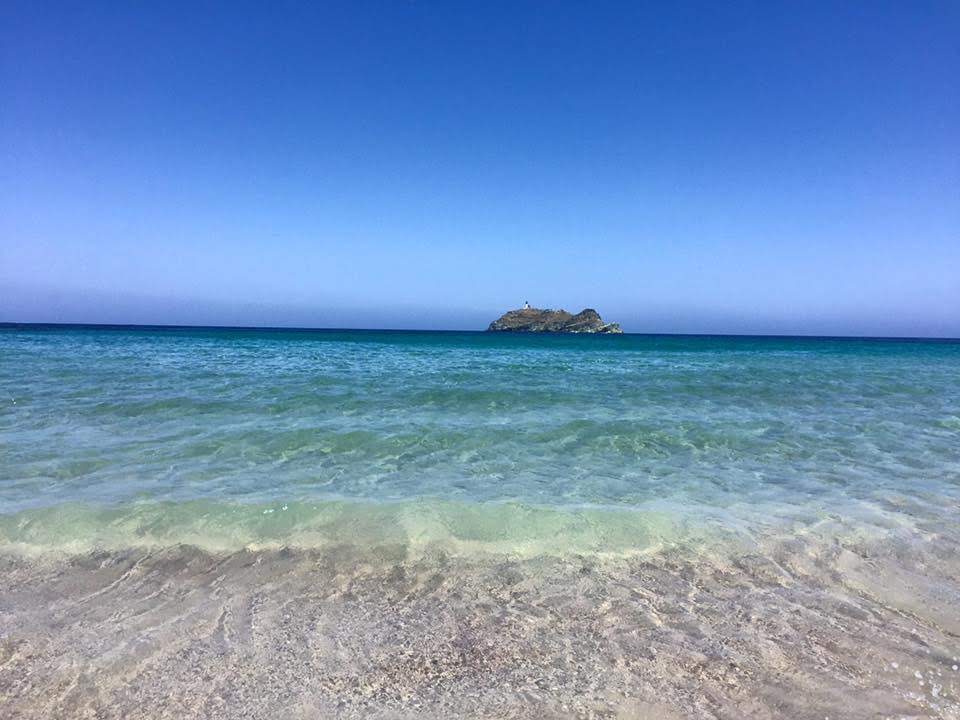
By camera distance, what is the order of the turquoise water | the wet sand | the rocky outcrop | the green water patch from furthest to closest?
1. the rocky outcrop
2. the turquoise water
3. the green water patch
4. the wet sand

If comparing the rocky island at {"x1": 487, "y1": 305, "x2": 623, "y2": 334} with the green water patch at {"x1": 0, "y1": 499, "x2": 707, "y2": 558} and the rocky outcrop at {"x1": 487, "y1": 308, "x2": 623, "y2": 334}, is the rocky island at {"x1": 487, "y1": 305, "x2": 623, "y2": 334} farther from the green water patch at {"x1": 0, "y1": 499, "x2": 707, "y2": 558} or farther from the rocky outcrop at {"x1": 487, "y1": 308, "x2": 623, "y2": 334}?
the green water patch at {"x1": 0, "y1": 499, "x2": 707, "y2": 558}

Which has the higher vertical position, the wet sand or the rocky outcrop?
the rocky outcrop

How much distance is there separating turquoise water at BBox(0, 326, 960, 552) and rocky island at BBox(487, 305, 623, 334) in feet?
346

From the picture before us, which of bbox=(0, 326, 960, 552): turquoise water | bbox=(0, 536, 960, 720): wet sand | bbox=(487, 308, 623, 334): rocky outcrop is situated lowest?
bbox=(0, 536, 960, 720): wet sand

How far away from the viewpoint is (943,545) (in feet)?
14.1

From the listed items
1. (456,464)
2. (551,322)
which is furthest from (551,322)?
(456,464)

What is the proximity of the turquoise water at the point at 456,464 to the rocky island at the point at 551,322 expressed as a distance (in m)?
106

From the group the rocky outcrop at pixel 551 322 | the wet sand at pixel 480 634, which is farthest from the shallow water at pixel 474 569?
the rocky outcrop at pixel 551 322

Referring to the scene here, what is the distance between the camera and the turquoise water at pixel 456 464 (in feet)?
15.2

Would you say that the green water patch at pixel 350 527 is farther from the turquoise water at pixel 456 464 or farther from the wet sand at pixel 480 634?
the wet sand at pixel 480 634

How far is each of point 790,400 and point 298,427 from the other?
36.2ft

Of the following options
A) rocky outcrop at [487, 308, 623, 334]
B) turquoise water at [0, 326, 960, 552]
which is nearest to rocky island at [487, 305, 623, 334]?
rocky outcrop at [487, 308, 623, 334]

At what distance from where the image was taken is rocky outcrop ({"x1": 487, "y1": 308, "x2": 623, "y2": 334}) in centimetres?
11781

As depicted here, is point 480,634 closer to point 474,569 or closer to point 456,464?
point 474,569
